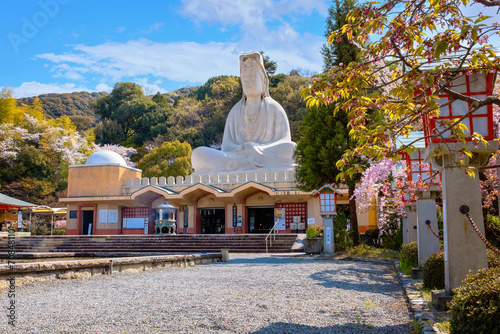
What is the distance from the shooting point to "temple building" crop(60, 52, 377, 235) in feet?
79.5

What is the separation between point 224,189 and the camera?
25.2 metres

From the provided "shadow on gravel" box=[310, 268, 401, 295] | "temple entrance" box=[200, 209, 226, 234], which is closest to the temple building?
"temple entrance" box=[200, 209, 226, 234]

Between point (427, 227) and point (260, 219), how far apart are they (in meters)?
19.1

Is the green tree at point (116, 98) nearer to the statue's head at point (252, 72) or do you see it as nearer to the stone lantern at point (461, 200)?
the statue's head at point (252, 72)

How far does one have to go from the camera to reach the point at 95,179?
26.7 meters

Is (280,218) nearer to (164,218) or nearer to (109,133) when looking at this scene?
(164,218)

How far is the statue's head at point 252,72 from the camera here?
27.6 meters

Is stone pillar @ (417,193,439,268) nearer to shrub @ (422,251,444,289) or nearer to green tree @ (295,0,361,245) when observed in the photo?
shrub @ (422,251,444,289)

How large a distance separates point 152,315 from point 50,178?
3546 cm

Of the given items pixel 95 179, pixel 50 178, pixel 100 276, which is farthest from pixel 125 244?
pixel 50 178

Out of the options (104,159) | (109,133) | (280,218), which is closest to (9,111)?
(109,133)

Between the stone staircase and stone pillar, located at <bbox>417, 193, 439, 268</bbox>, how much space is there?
984 cm

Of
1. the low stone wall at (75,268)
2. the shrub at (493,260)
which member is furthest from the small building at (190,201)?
the shrub at (493,260)

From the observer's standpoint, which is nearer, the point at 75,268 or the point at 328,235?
the point at 75,268
